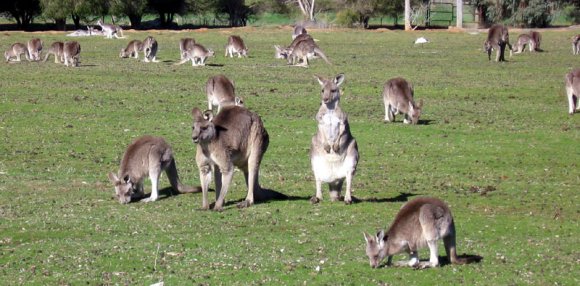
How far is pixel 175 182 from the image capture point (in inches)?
596

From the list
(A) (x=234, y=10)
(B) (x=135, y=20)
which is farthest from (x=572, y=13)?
(B) (x=135, y=20)

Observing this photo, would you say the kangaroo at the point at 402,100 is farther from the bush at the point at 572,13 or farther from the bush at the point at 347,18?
the bush at the point at 572,13

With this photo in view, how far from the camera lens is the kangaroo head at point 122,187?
1438 centimetres

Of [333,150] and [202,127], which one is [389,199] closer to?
[333,150]

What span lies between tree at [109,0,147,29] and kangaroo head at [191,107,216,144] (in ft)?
184

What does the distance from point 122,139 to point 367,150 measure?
15.5ft

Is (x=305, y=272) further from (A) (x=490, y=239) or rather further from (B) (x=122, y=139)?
(B) (x=122, y=139)

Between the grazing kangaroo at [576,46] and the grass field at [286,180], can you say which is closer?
the grass field at [286,180]

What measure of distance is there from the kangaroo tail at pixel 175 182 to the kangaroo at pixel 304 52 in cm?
2328

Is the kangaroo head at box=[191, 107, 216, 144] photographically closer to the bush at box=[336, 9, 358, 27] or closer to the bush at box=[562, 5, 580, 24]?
the bush at box=[336, 9, 358, 27]

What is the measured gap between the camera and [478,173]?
57.5 ft

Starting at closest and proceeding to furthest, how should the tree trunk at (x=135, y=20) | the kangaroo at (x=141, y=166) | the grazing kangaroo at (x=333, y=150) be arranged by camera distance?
1. the grazing kangaroo at (x=333, y=150)
2. the kangaroo at (x=141, y=166)
3. the tree trunk at (x=135, y=20)

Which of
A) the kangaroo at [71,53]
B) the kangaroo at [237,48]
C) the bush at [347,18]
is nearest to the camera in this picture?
the kangaroo at [71,53]

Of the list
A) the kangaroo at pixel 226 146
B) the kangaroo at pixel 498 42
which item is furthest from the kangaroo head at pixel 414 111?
the kangaroo at pixel 498 42
